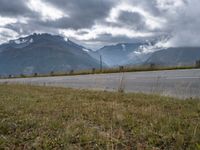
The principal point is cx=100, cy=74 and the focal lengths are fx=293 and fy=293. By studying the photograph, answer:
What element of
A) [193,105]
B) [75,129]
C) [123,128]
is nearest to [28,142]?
[75,129]

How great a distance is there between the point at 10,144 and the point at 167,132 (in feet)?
7.39

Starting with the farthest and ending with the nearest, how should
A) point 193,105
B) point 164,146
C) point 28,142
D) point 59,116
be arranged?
1. point 193,105
2. point 59,116
3. point 28,142
4. point 164,146

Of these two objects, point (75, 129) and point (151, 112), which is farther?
point (151, 112)

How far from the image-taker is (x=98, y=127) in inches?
190

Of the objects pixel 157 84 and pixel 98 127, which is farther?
pixel 157 84

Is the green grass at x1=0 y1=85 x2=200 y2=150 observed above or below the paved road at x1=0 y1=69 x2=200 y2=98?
below

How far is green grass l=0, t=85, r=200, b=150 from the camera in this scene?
3.93 metres

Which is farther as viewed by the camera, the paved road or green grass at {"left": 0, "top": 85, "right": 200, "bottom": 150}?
the paved road

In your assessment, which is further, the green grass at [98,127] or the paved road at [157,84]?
the paved road at [157,84]

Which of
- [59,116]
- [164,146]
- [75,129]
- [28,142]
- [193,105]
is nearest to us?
[164,146]

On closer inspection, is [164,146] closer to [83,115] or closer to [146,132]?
[146,132]

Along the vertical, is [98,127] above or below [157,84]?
below

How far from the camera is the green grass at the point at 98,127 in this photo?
12.9 feet

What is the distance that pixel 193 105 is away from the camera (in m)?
6.72
